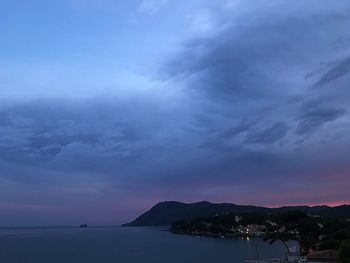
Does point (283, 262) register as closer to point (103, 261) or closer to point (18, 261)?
point (103, 261)

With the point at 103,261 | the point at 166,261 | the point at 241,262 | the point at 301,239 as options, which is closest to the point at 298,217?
the point at 301,239

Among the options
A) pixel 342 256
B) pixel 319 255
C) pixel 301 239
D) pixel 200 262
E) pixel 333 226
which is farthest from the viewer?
pixel 333 226

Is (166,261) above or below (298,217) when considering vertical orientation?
below

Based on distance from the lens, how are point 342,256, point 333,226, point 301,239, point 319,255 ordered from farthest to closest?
point 333,226, point 301,239, point 319,255, point 342,256

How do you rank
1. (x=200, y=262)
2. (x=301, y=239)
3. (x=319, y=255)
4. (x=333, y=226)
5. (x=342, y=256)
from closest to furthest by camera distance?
(x=342, y=256), (x=319, y=255), (x=301, y=239), (x=200, y=262), (x=333, y=226)

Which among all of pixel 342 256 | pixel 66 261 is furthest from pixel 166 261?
pixel 342 256

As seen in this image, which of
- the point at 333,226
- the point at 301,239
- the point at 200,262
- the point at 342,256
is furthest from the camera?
the point at 333,226

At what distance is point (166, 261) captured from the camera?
329ft

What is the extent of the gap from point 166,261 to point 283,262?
35.7 m

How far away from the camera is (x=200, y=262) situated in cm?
9900

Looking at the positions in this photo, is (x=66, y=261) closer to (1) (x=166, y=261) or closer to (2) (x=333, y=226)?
(1) (x=166, y=261)

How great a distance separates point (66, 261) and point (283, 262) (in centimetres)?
5082

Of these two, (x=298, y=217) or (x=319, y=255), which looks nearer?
(x=319, y=255)

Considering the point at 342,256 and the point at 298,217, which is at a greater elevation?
the point at 298,217
